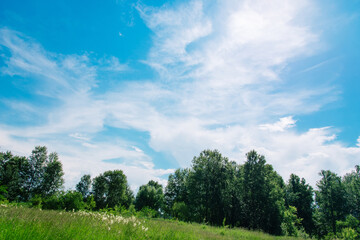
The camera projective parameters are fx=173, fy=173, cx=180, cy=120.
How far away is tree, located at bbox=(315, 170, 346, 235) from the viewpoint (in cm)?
4166

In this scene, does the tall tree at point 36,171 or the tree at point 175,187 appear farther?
the tree at point 175,187

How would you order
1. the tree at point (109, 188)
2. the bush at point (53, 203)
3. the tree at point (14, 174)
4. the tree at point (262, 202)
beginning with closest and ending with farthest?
the bush at point (53, 203)
the tree at point (14, 174)
the tree at point (262, 202)
the tree at point (109, 188)

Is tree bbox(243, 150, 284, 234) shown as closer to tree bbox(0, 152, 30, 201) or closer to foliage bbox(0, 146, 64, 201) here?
foliage bbox(0, 146, 64, 201)

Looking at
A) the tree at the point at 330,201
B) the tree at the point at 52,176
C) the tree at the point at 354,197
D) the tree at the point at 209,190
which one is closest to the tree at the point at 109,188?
the tree at the point at 52,176

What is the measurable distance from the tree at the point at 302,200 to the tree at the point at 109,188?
46.8 metres

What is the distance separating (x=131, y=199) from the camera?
5503 cm

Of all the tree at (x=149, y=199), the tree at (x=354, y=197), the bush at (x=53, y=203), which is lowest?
the tree at (x=149, y=199)

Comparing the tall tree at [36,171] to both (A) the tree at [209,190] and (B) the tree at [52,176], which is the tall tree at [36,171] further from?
(A) the tree at [209,190]

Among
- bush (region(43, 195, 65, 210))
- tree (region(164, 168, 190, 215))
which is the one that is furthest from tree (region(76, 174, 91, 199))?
bush (region(43, 195, 65, 210))

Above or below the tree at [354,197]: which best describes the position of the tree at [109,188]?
below

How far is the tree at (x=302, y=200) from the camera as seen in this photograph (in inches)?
1871

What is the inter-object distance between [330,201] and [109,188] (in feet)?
185

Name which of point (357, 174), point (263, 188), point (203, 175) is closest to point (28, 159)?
point (203, 175)

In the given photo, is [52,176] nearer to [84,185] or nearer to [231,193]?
[84,185]
